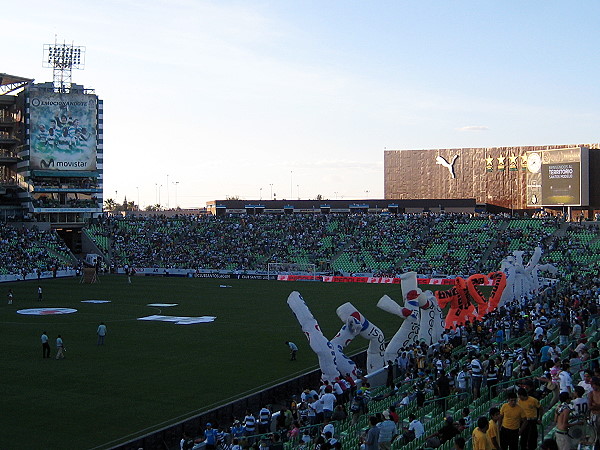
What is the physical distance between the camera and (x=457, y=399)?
17953 millimetres

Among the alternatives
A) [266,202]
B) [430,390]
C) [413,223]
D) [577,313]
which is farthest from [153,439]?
[266,202]

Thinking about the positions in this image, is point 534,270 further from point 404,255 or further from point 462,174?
point 462,174

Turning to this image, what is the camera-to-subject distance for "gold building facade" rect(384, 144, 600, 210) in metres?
93.5

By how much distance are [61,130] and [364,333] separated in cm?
5899

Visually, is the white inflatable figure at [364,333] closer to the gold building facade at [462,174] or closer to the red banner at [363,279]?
the red banner at [363,279]

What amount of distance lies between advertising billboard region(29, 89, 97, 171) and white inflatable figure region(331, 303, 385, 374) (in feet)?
191

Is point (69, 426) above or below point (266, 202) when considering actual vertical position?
below

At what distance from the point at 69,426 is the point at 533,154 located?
7394cm

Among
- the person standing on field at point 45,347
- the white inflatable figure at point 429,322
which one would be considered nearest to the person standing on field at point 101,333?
the person standing on field at point 45,347

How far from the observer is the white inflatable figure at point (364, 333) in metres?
25.7

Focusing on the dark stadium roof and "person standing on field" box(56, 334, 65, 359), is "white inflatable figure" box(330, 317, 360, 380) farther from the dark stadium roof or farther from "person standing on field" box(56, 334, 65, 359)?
the dark stadium roof

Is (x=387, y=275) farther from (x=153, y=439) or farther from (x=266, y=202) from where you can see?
(x=153, y=439)

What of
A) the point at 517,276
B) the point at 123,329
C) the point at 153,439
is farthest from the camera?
the point at 517,276

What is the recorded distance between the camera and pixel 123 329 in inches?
1489
